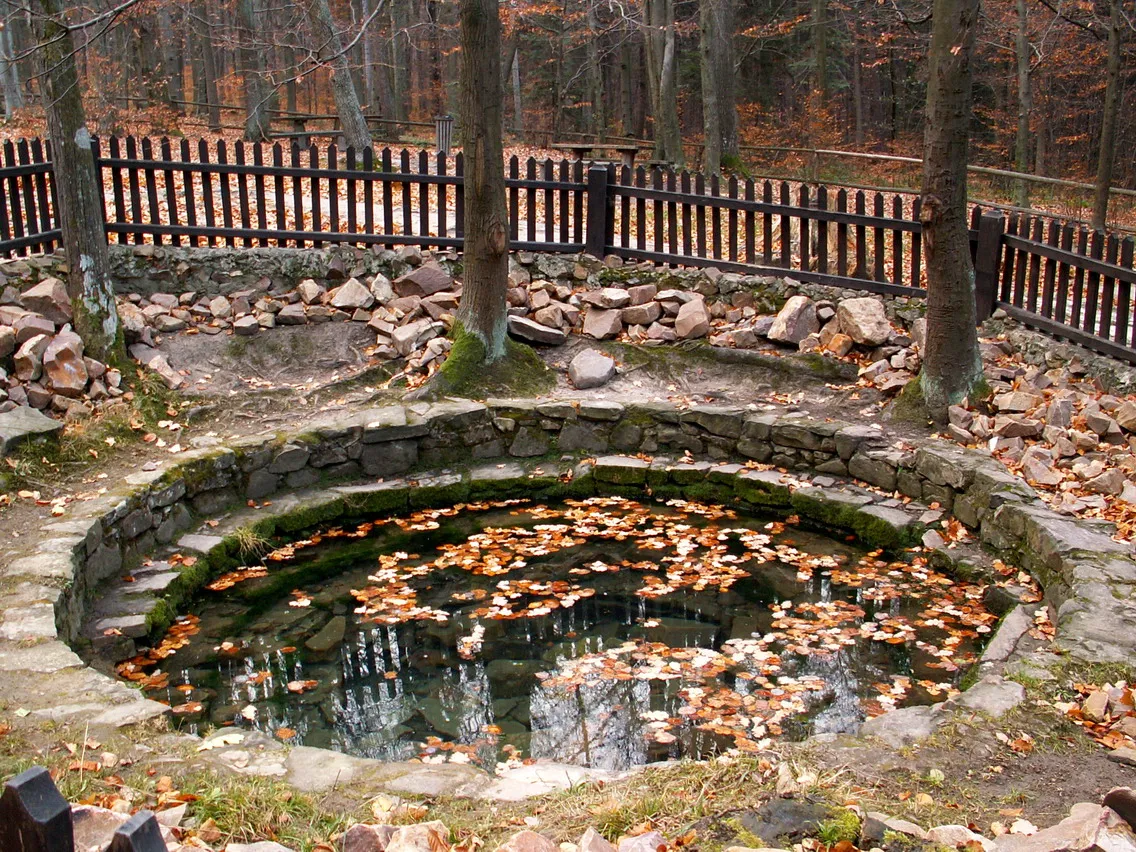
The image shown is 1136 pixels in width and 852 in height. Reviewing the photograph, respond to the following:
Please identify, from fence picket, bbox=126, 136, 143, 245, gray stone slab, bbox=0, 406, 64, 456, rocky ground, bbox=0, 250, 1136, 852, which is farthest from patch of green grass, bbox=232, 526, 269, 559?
fence picket, bbox=126, 136, 143, 245

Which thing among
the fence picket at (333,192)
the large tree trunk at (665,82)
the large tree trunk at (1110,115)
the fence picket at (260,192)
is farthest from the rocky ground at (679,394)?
the large tree trunk at (665,82)

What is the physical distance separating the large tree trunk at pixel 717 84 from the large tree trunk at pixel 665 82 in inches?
38.5

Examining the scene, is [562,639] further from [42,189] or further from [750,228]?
[42,189]

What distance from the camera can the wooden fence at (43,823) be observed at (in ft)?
6.53

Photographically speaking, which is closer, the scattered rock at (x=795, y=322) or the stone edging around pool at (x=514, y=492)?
the stone edging around pool at (x=514, y=492)

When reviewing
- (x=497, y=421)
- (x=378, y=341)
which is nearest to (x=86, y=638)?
(x=497, y=421)

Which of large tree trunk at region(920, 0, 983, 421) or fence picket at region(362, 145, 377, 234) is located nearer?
large tree trunk at region(920, 0, 983, 421)

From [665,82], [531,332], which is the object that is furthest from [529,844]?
Answer: [665,82]

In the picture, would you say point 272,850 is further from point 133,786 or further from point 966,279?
point 966,279

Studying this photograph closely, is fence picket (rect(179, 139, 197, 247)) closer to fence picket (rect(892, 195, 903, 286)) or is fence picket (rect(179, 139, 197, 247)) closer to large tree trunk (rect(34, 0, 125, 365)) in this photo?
large tree trunk (rect(34, 0, 125, 365))

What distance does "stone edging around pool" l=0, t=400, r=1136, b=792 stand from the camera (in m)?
5.37

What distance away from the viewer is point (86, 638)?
5.79 m

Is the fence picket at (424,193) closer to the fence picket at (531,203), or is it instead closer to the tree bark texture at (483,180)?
the fence picket at (531,203)

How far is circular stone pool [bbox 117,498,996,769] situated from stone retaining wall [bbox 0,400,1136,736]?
0.29 metres
